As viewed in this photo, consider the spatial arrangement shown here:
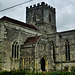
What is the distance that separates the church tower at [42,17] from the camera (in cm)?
4688

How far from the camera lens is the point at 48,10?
161 feet

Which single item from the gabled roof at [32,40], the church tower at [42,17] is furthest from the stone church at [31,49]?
the church tower at [42,17]

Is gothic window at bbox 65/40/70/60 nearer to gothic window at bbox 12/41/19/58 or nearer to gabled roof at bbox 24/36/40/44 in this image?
gabled roof at bbox 24/36/40/44

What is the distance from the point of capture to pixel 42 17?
4681 centimetres

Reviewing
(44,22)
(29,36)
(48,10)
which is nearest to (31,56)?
(29,36)

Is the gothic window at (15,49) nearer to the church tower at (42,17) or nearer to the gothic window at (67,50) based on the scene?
the gothic window at (67,50)

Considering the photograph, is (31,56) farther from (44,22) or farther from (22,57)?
(44,22)

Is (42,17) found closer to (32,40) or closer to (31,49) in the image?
(32,40)

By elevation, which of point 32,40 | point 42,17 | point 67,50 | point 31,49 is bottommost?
point 67,50

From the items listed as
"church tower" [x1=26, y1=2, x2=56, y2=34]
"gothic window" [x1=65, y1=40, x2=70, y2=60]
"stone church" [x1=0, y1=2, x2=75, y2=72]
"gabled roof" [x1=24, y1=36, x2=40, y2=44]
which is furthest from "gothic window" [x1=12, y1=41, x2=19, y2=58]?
"church tower" [x1=26, y1=2, x2=56, y2=34]

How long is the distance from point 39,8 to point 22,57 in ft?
63.8

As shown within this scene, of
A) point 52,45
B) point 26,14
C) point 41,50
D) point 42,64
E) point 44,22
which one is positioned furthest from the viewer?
point 26,14

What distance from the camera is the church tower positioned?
1845 inches

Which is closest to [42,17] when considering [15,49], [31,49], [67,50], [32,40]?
[67,50]
